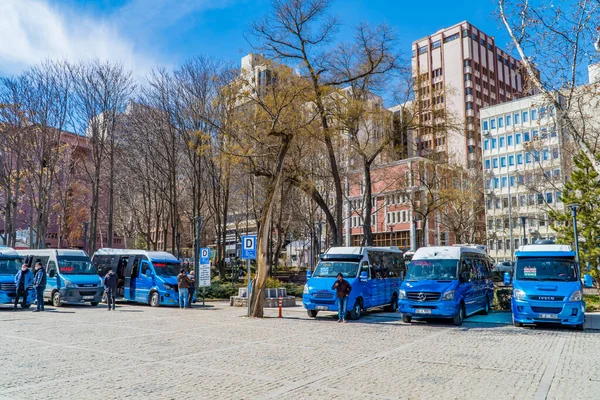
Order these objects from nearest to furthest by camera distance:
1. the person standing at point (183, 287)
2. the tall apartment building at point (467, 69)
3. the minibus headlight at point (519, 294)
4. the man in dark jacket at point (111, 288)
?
the minibus headlight at point (519, 294) → the man in dark jacket at point (111, 288) → the person standing at point (183, 287) → the tall apartment building at point (467, 69)

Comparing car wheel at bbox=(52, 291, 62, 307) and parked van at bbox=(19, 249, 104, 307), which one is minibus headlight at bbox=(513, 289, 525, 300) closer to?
parked van at bbox=(19, 249, 104, 307)

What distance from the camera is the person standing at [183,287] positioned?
22156 millimetres

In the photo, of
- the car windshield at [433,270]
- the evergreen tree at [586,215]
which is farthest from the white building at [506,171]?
the car windshield at [433,270]

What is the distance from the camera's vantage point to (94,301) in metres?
23.2

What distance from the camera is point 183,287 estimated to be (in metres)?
22.2

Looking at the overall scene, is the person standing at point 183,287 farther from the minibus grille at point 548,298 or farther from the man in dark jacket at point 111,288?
the minibus grille at point 548,298

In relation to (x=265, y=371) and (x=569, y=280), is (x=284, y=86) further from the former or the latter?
(x=265, y=371)

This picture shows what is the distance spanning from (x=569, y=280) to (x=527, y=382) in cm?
852

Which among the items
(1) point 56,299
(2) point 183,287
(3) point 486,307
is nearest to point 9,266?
(1) point 56,299

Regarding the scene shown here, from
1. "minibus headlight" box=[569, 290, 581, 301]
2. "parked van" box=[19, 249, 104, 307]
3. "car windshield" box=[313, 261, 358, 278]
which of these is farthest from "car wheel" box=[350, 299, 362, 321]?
"parked van" box=[19, 249, 104, 307]

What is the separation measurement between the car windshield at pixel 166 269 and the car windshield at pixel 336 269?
8.08 metres

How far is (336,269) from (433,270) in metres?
3.67

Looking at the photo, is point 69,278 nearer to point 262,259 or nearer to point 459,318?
point 262,259

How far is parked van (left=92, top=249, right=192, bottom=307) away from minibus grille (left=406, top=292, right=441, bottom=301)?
37.3 feet
